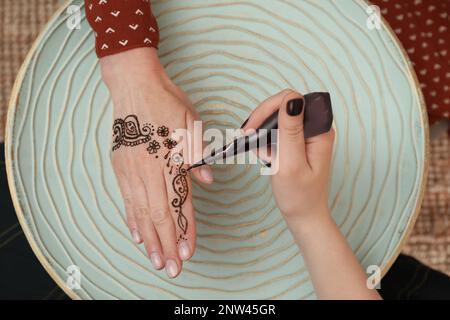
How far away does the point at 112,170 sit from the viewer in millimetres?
614

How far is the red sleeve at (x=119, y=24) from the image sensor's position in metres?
0.58

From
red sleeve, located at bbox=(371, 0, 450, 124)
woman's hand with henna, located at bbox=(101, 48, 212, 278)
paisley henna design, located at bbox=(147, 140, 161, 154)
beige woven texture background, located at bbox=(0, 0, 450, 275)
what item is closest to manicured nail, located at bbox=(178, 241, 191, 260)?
woman's hand with henna, located at bbox=(101, 48, 212, 278)

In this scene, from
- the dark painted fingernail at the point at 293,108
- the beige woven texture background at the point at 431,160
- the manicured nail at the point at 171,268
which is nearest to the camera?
the dark painted fingernail at the point at 293,108

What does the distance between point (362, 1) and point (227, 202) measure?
0.87ft

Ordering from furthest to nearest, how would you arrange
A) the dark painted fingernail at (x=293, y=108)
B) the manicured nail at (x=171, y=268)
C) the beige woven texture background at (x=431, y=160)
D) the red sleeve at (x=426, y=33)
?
the beige woven texture background at (x=431, y=160)
the red sleeve at (x=426, y=33)
the manicured nail at (x=171, y=268)
the dark painted fingernail at (x=293, y=108)

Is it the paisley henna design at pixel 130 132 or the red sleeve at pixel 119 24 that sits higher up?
the red sleeve at pixel 119 24

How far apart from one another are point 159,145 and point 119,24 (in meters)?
0.14

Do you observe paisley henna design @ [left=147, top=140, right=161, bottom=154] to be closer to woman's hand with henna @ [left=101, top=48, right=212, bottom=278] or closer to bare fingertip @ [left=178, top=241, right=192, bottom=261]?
woman's hand with henna @ [left=101, top=48, right=212, bottom=278]

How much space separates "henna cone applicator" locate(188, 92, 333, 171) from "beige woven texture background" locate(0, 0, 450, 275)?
2.21 feet

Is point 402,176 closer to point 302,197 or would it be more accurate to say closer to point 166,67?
point 302,197

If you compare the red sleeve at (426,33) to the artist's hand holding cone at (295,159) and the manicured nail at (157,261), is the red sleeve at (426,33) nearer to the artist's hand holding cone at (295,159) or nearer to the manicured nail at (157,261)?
the artist's hand holding cone at (295,159)

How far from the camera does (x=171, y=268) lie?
0.58 m

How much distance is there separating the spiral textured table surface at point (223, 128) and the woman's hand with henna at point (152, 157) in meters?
0.02

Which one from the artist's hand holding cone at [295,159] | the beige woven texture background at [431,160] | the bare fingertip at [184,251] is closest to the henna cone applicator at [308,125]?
the artist's hand holding cone at [295,159]
